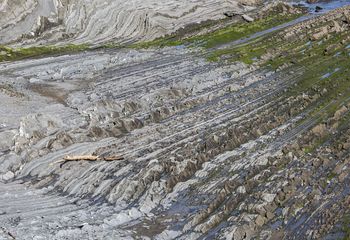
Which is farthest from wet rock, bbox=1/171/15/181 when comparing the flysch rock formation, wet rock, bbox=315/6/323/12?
wet rock, bbox=315/6/323/12

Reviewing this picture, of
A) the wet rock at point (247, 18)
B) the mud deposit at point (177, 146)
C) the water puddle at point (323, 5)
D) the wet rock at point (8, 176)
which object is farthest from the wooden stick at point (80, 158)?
the water puddle at point (323, 5)

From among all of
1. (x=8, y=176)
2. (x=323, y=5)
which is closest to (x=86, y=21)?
(x=323, y=5)

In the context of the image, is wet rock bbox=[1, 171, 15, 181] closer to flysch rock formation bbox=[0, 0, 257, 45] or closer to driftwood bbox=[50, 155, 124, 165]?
driftwood bbox=[50, 155, 124, 165]

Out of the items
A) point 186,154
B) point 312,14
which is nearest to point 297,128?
point 186,154

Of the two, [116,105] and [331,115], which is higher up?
[116,105]

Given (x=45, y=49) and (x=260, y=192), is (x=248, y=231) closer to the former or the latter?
(x=260, y=192)

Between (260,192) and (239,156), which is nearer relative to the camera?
(260,192)

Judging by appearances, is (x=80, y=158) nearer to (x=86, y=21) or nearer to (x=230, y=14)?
(x=86, y=21)

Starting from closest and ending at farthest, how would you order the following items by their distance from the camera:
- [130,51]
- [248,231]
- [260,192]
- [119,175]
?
1. [248,231]
2. [260,192]
3. [119,175]
4. [130,51]
